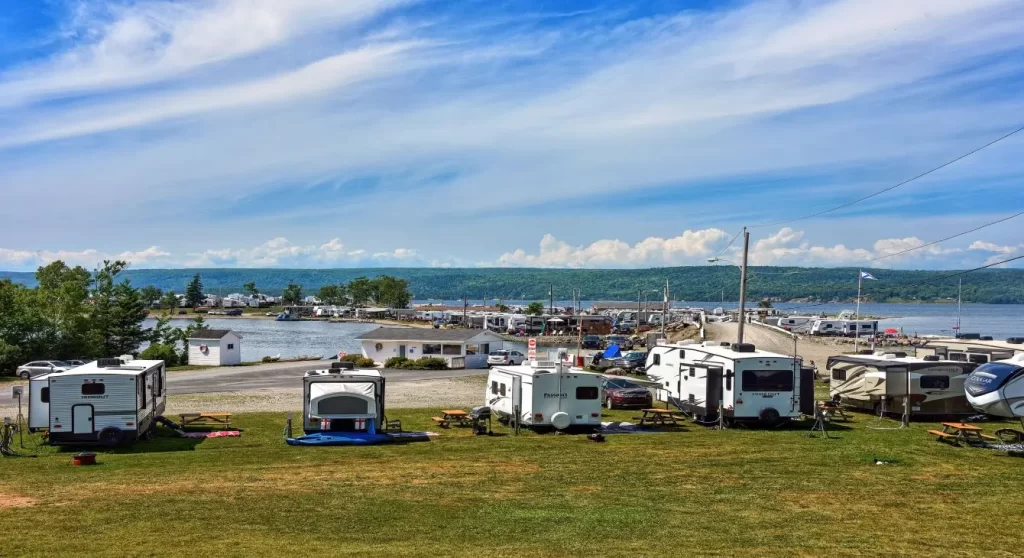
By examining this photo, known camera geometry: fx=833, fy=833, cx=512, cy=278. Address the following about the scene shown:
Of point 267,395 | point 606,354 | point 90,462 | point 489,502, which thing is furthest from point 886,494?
point 606,354

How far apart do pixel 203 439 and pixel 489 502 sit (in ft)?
36.0

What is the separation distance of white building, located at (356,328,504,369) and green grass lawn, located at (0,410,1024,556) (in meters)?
29.9

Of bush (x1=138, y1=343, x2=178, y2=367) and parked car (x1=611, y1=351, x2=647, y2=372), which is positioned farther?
bush (x1=138, y1=343, x2=178, y2=367)

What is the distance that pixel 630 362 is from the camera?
45.8m

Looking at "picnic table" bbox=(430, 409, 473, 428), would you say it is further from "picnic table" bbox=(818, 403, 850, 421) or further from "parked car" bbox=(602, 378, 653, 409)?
"picnic table" bbox=(818, 403, 850, 421)

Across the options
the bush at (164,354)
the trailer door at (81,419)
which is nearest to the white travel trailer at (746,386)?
the trailer door at (81,419)

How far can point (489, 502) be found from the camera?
1448 centimetres

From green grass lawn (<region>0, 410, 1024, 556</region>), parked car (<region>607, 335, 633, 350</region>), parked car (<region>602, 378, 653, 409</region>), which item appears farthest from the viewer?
parked car (<region>607, 335, 633, 350</region>)

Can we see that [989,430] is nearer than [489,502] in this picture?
No

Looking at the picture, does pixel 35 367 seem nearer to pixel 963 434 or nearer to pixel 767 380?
pixel 767 380

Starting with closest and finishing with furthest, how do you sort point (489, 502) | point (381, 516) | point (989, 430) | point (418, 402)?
point (381, 516) < point (489, 502) < point (989, 430) < point (418, 402)

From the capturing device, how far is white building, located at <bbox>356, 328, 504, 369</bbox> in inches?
2019

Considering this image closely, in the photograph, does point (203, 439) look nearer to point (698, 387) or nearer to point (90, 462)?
point (90, 462)

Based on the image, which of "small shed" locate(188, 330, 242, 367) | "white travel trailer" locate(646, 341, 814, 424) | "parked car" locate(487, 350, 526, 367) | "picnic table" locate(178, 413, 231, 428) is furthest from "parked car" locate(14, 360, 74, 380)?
"white travel trailer" locate(646, 341, 814, 424)
